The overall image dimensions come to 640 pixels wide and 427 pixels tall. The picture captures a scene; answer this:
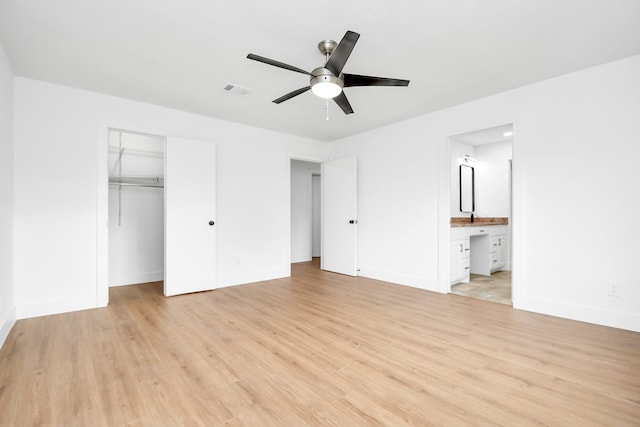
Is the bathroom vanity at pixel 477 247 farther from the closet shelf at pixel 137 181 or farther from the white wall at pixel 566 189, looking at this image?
the closet shelf at pixel 137 181

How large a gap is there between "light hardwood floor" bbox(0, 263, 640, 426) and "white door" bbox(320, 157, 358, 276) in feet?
6.50

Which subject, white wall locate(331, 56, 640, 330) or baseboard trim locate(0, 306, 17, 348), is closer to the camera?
baseboard trim locate(0, 306, 17, 348)

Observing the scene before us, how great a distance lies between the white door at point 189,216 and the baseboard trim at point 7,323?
1410mm

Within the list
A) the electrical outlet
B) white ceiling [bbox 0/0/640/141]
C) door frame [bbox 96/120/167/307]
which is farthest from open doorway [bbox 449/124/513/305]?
door frame [bbox 96/120/167/307]

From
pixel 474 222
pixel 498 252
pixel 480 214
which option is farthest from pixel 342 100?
pixel 480 214

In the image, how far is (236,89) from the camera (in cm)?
339

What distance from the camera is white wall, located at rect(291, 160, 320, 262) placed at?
22.6 ft

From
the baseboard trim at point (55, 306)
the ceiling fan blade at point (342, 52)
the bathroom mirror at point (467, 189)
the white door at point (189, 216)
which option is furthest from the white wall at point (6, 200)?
the bathroom mirror at point (467, 189)

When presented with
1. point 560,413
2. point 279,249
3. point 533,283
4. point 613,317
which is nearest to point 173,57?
point 279,249

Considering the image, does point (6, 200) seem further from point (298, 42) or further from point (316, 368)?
point (316, 368)

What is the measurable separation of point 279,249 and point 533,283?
364cm

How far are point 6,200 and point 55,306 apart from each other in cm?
123

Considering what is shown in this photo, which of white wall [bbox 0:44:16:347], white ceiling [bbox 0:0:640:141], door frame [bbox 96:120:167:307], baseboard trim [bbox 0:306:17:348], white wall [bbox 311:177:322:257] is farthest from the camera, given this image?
white wall [bbox 311:177:322:257]

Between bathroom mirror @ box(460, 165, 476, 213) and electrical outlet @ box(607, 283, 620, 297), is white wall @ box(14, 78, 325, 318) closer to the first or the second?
bathroom mirror @ box(460, 165, 476, 213)
